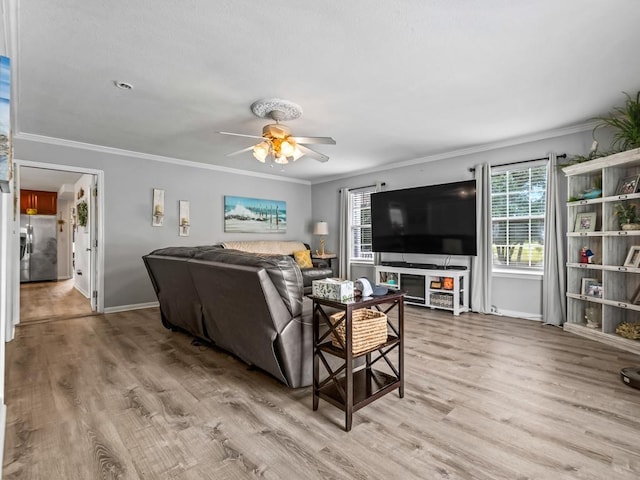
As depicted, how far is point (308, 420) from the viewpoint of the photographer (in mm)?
1893

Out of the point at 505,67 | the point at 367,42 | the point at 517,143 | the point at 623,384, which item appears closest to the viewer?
the point at 367,42

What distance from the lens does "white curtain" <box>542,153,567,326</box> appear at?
3889 millimetres

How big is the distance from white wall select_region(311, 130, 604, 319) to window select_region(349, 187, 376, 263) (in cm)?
24

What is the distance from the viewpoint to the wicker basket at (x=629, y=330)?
312 cm

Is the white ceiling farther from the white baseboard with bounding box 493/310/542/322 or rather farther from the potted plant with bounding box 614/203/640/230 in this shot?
the white baseboard with bounding box 493/310/542/322

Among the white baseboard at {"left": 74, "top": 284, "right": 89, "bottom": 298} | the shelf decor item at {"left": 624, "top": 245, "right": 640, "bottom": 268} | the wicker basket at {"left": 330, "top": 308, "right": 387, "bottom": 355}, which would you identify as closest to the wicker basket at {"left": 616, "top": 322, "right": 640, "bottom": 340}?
the shelf decor item at {"left": 624, "top": 245, "right": 640, "bottom": 268}

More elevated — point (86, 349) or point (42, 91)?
point (42, 91)

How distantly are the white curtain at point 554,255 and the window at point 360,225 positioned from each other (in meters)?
2.94

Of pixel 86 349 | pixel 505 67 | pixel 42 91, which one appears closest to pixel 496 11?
pixel 505 67

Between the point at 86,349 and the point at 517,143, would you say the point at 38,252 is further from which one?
the point at 517,143

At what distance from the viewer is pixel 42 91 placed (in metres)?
2.87

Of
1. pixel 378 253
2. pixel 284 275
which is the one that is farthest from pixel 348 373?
pixel 378 253

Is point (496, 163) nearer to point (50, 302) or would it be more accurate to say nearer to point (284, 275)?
point (284, 275)

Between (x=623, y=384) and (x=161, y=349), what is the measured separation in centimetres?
389
